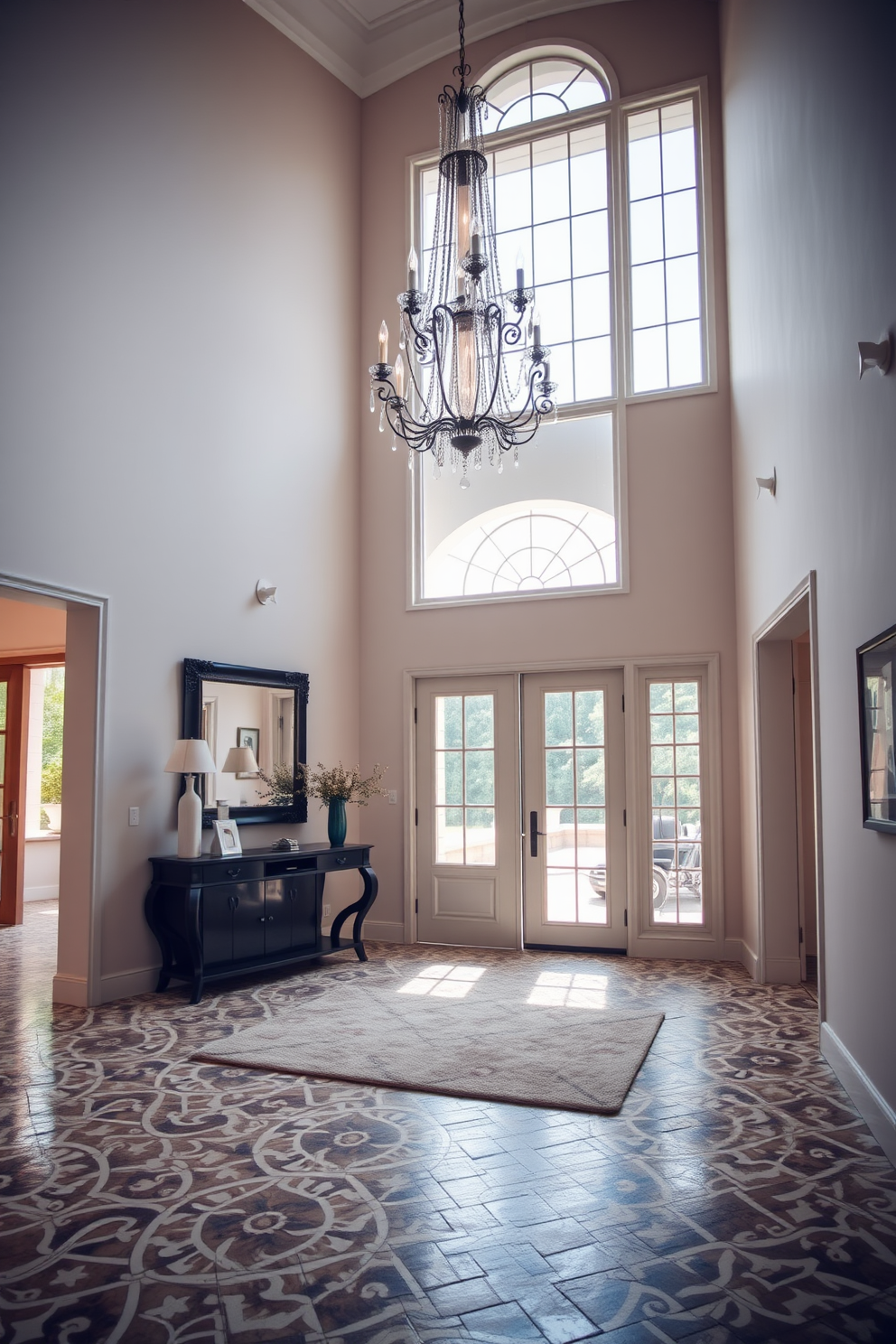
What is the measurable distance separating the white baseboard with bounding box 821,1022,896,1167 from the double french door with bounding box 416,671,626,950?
9.52 feet

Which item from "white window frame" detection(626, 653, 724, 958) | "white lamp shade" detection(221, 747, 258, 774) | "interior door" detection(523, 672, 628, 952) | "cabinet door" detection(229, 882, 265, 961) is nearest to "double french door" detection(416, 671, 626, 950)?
"interior door" detection(523, 672, 628, 952)

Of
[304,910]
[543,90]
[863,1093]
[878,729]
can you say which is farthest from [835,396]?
[543,90]

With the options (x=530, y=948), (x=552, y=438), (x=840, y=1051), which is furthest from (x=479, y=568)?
(x=840, y=1051)

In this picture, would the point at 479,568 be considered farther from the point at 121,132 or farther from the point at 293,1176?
the point at 293,1176

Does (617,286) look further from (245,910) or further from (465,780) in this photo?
(245,910)

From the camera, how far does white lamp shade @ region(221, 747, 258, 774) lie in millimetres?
6793

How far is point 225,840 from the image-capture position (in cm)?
633

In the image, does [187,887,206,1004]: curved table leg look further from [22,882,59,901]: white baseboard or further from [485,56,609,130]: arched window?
[485,56,609,130]: arched window

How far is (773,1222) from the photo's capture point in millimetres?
2951

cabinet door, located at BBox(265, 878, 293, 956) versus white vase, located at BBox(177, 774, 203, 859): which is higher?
white vase, located at BBox(177, 774, 203, 859)

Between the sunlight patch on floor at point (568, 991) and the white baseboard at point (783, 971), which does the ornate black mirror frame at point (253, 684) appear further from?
the white baseboard at point (783, 971)

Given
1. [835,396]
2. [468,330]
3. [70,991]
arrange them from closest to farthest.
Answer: [835,396] < [468,330] < [70,991]

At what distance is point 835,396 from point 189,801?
4.32 m

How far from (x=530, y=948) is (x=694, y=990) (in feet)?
5.95
